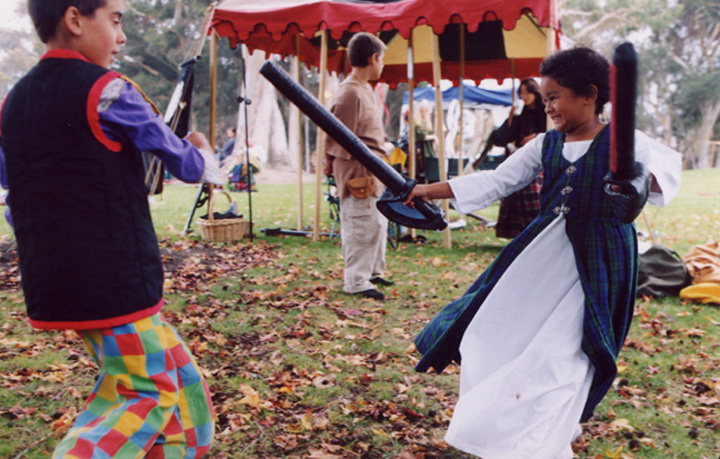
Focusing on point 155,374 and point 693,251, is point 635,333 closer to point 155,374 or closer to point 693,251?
point 693,251

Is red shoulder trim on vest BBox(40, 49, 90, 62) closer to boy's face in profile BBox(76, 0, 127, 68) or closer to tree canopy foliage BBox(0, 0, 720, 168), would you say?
boy's face in profile BBox(76, 0, 127, 68)

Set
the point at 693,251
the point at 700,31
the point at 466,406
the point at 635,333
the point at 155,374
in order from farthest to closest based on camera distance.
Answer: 1. the point at 700,31
2. the point at 693,251
3. the point at 635,333
4. the point at 466,406
5. the point at 155,374

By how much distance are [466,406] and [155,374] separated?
3.85 feet

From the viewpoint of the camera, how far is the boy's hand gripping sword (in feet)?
5.33

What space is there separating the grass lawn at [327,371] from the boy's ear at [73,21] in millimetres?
1926

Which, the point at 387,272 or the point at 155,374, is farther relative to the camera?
the point at 387,272

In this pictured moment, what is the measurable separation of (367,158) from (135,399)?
126cm

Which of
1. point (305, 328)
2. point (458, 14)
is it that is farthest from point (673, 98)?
point (305, 328)

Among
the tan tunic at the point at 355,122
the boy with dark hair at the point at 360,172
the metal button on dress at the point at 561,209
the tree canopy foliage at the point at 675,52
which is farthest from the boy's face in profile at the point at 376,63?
the tree canopy foliage at the point at 675,52

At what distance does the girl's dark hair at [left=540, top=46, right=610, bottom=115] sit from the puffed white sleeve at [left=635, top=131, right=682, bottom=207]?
26cm

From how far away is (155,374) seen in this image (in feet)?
6.09

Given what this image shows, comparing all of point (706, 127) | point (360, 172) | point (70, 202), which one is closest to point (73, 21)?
point (70, 202)

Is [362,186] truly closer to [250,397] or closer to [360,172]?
[360,172]

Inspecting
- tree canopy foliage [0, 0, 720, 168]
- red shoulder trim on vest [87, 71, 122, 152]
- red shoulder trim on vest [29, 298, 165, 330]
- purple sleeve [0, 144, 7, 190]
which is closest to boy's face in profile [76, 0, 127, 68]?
red shoulder trim on vest [87, 71, 122, 152]
